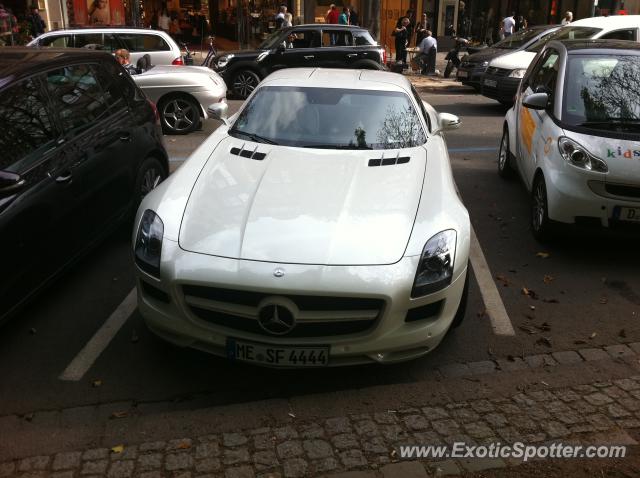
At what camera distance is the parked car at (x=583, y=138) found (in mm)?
5258

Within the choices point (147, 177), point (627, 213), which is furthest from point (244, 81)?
point (627, 213)

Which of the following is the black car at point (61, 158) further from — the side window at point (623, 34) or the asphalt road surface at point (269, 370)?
the side window at point (623, 34)

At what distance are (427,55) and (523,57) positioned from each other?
19.5ft

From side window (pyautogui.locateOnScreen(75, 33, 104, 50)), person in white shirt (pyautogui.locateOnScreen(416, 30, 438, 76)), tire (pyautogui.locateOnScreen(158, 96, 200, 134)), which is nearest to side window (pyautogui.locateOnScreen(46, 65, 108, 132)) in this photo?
tire (pyautogui.locateOnScreen(158, 96, 200, 134))

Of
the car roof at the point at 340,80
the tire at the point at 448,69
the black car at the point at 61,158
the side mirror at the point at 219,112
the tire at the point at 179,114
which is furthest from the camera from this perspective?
the tire at the point at 448,69

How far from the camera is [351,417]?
3.47 metres

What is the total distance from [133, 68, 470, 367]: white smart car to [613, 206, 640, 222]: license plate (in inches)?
64.0

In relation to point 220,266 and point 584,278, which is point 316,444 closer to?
point 220,266

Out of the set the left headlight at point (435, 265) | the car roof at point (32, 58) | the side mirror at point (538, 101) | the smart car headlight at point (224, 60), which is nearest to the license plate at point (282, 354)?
the left headlight at point (435, 265)

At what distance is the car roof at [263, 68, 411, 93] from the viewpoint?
215 inches

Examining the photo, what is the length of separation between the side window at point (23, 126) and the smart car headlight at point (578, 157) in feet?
13.4

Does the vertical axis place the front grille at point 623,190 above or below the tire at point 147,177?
above

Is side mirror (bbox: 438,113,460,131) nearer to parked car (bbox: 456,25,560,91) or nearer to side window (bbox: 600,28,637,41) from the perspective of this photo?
side window (bbox: 600,28,637,41)

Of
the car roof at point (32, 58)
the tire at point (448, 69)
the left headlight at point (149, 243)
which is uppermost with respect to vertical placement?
the car roof at point (32, 58)
